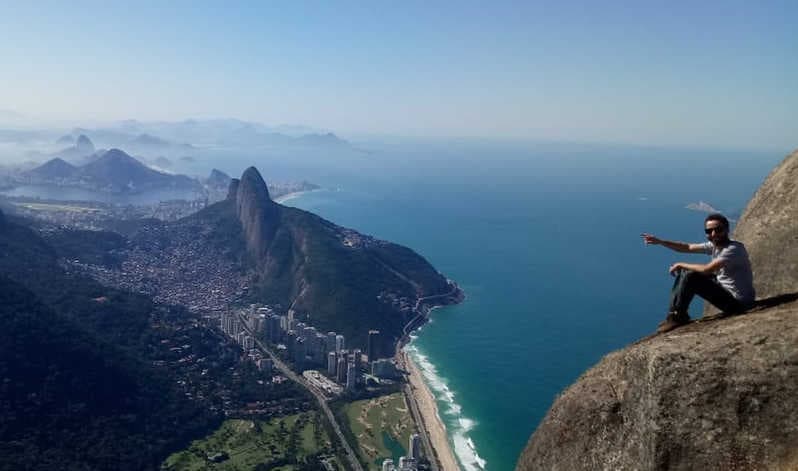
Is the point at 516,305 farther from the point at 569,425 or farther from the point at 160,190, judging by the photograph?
the point at 160,190

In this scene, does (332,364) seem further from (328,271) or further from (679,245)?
(679,245)

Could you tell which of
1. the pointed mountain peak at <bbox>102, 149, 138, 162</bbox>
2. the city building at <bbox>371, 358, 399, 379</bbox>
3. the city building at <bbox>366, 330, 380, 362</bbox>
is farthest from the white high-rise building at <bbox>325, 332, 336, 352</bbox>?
the pointed mountain peak at <bbox>102, 149, 138, 162</bbox>

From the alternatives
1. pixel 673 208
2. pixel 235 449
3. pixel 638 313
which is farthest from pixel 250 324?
pixel 673 208

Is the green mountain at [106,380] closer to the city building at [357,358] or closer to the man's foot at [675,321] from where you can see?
the city building at [357,358]

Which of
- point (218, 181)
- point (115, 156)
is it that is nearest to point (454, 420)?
point (218, 181)

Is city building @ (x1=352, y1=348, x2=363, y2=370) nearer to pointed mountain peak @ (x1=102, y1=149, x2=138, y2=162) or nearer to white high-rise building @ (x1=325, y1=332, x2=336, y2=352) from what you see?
white high-rise building @ (x1=325, y1=332, x2=336, y2=352)

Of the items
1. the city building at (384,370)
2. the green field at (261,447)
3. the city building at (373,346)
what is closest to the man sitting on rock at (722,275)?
the green field at (261,447)
